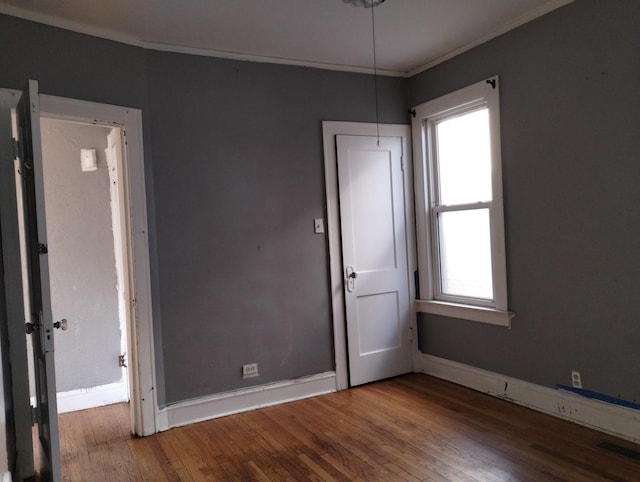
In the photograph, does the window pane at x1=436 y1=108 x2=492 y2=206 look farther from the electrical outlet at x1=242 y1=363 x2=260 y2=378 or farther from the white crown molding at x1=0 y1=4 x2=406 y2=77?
the electrical outlet at x1=242 y1=363 x2=260 y2=378

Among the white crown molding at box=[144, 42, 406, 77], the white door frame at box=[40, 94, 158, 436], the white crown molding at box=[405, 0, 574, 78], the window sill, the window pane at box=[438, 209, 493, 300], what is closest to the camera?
the white crown molding at box=[405, 0, 574, 78]

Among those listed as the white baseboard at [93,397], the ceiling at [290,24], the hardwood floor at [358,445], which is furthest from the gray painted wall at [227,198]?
the white baseboard at [93,397]

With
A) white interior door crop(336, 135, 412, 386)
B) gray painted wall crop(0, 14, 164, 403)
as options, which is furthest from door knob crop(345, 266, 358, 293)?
gray painted wall crop(0, 14, 164, 403)

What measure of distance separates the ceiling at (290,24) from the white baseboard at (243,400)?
2.51 m

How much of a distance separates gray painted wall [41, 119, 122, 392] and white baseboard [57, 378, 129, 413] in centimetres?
4

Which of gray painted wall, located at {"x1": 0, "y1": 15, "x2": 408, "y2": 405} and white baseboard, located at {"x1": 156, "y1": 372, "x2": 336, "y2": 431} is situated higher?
gray painted wall, located at {"x1": 0, "y1": 15, "x2": 408, "y2": 405}

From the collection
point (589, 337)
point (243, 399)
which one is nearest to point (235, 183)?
point (243, 399)

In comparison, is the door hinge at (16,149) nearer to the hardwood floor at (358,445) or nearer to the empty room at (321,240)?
the empty room at (321,240)

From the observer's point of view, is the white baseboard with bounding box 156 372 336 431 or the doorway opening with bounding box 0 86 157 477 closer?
the doorway opening with bounding box 0 86 157 477

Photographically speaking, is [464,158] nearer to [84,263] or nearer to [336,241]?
[336,241]

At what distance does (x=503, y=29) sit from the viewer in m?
3.36

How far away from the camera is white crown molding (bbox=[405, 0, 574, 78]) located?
302 cm

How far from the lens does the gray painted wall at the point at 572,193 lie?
2.74m

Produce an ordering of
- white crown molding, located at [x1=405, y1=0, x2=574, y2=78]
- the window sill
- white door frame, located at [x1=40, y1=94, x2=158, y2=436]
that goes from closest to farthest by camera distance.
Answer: white crown molding, located at [x1=405, y1=0, x2=574, y2=78], white door frame, located at [x1=40, y1=94, x2=158, y2=436], the window sill
